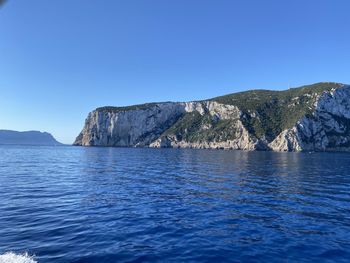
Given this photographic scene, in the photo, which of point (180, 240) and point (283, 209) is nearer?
point (180, 240)

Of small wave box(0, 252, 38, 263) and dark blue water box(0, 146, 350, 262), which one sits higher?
small wave box(0, 252, 38, 263)

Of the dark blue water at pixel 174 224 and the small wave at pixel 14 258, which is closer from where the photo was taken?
the small wave at pixel 14 258

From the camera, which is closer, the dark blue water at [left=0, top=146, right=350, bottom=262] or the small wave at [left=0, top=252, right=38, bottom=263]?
the small wave at [left=0, top=252, right=38, bottom=263]

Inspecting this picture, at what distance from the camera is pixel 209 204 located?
28.8 meters

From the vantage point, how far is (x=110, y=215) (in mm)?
23984

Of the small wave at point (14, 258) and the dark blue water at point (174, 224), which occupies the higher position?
the small wave at point (14, 258)

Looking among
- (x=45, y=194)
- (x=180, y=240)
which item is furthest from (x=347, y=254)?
(x=45, y=194)

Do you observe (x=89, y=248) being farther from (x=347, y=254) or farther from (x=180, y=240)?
(x=347, y=254)

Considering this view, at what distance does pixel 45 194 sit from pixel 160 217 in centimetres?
1708

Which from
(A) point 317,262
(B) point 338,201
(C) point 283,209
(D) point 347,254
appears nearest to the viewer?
(A) point 317,262

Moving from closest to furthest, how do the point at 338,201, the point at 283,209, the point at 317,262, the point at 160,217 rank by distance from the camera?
the point at 317,262 → the point at 160,217 → the point at 283,209 → the point at 338,201

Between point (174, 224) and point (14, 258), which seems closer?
point (14, 258)

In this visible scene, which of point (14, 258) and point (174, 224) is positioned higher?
point (14, 258)

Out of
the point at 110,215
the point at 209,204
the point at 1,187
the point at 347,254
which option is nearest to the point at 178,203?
the point at 209,204
